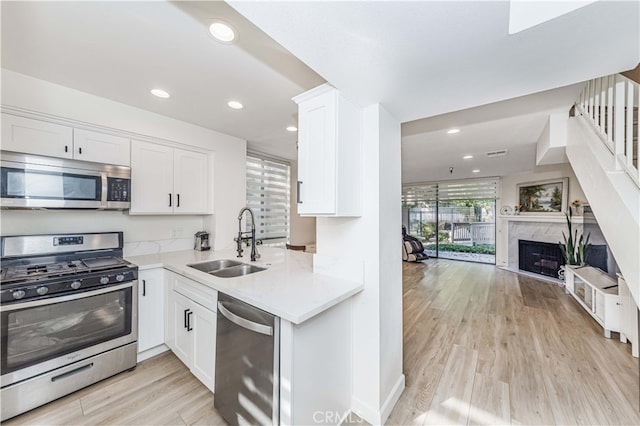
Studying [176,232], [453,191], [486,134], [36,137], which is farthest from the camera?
[453,191]

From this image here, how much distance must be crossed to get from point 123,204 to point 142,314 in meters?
1.01

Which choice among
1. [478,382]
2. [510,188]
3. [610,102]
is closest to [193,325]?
[478,382]

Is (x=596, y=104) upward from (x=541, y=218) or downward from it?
upward

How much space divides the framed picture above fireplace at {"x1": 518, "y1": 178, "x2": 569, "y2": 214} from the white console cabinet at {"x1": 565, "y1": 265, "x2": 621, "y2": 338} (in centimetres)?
188

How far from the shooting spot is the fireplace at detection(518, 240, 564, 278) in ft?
16.8

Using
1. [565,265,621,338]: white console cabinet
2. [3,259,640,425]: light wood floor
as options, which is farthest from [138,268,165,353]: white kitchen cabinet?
[565,265,621,338]: white console cabinet

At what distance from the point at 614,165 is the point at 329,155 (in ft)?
6.80

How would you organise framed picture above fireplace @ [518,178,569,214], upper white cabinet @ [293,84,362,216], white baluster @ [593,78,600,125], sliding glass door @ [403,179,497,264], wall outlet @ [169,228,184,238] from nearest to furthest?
upper white cabinet @ [293,84,362,216]
white baluster @ [593,78,600,125]
wall outlet @ [169,228,184,238]
framed picture above fireplace @ [518,178,569,214]
sliding glass door @ [403,179,497,264]

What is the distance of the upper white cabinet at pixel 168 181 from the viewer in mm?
2453

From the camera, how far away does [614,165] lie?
1768 mm

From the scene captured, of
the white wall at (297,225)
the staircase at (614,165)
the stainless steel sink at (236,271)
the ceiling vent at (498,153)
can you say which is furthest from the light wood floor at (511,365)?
the ceiling vent at (498,153)

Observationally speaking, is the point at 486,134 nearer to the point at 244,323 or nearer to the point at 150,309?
the point at 244,323

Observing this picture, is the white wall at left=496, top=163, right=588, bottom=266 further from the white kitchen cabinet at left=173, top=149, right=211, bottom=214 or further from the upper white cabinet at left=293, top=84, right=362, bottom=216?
the white kitchen cabinet at left=173, top=149, right=211, bottom=214

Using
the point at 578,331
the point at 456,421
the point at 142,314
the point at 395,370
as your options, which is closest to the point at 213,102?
the point at 142,314
